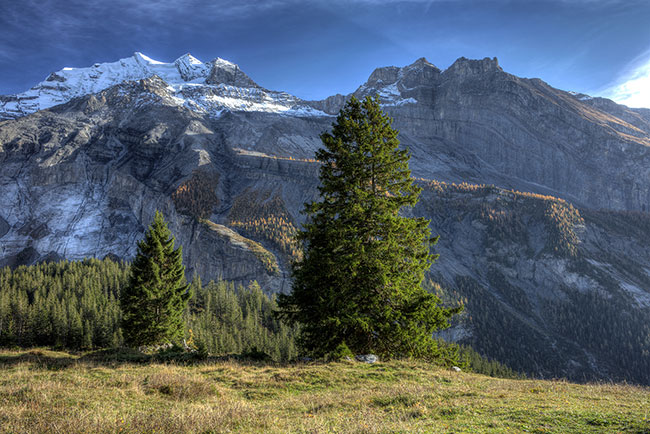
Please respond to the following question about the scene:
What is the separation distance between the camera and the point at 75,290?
9506cm

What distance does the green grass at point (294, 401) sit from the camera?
724cm

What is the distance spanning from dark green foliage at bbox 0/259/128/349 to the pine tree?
24.3 metres

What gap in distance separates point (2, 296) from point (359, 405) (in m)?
105

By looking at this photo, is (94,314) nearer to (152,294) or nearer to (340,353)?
(152,294)

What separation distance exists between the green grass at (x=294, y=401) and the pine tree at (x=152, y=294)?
1570 cm

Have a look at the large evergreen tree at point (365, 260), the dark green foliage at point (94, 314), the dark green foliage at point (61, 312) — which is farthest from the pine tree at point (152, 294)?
the dark green foliage at point (61, 312)

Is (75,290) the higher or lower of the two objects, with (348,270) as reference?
lower

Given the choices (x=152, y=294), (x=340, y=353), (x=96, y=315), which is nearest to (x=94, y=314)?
(x=96, y=315)

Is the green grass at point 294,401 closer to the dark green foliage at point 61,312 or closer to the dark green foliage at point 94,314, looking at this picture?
the dark green foliage at point 94,314

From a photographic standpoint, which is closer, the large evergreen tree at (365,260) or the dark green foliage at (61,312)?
the large evergreen tree at (365,260)

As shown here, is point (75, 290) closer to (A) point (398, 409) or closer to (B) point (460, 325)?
(A) point (398, 409)

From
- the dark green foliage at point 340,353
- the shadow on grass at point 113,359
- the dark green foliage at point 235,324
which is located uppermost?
the dark green foliage at point 340,353

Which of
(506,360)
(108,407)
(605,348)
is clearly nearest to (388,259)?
(108,407)

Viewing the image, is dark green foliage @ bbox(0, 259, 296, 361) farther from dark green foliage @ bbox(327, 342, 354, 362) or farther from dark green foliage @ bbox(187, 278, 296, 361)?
dark green foliage @ bbox(327, 342, 354, 362)
